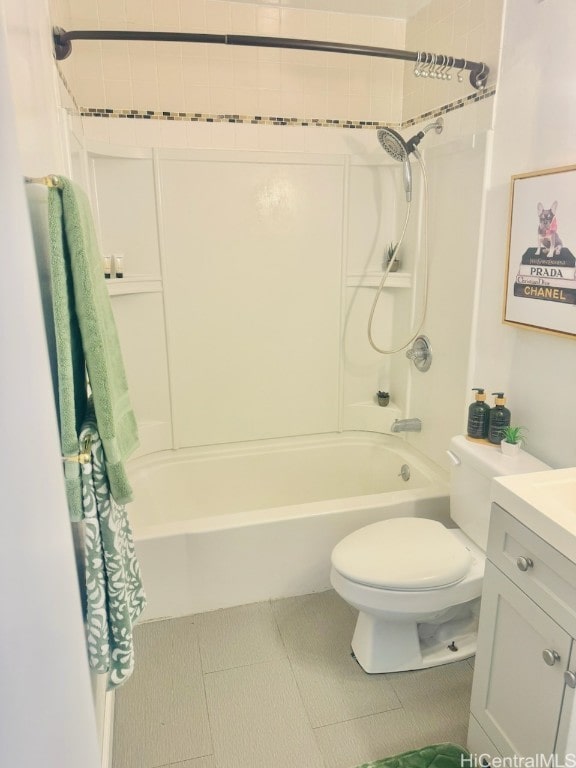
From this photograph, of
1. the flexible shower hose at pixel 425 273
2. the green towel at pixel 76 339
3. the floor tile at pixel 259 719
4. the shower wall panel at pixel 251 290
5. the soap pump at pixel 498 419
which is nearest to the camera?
the green towel at pixel 76 339

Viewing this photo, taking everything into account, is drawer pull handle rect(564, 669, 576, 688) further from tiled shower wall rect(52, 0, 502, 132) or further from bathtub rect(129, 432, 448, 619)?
tiled shower wall rect(52, 0, 502, 132)

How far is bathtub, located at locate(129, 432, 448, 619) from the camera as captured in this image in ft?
6.68

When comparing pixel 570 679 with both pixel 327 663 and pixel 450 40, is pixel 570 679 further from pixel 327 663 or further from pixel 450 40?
pixel 450 40

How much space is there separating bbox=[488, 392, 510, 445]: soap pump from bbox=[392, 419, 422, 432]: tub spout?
30.7 inches

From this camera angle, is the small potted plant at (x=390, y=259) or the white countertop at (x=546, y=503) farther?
the small potted plant at (x=390, y=259)

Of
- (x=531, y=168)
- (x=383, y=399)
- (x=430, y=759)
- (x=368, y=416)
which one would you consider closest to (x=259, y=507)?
(x=368, y=416)

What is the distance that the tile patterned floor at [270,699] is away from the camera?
154 centimetres

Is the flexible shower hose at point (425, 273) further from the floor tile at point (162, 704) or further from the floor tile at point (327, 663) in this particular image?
the floor tile at point (162, 704)

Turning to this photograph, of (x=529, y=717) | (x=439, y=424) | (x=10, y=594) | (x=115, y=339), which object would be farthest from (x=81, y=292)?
(x=439, y=424)

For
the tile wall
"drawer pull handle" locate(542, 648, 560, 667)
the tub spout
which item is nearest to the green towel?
"drawer pull handle" locate(542, 648, 560, 667)

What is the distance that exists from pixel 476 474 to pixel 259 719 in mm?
1063

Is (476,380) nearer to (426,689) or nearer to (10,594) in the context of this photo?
(426,689)

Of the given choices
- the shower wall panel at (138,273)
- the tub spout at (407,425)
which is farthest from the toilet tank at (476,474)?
the shower wall panel at (138,273)

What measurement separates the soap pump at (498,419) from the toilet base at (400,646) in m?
0.64
